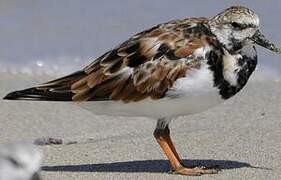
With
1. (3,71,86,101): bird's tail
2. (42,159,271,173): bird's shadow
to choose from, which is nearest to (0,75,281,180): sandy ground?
(42,159,271,173): bird's shadow

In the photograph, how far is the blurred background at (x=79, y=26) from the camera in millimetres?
9180

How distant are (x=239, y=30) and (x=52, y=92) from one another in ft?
3.50

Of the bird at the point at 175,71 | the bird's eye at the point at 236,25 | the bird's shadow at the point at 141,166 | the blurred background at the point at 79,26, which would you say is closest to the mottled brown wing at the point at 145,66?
the bird at the point at 175,71

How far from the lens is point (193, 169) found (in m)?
5.92

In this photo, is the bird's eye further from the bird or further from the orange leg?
the orange leg

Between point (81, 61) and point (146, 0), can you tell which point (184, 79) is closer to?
point (81, 61)

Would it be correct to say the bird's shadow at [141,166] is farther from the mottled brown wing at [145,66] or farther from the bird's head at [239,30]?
the bird's head at [239,30]

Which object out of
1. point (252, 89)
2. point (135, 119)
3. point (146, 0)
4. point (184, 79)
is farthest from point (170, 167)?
point (146, 0)

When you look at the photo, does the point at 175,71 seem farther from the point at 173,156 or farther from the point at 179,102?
the point at 173,156

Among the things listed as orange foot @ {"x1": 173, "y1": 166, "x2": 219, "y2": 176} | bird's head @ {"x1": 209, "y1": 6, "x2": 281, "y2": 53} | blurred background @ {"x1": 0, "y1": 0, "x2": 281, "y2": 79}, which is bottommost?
blurred background @ {"x1": 0, "y1": 0, "x2": 281, "y2": 79}

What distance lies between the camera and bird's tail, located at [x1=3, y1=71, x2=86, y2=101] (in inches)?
235

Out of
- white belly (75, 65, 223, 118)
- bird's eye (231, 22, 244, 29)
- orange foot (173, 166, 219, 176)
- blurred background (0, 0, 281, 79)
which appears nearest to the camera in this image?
white belly (75, 65, 223, 118)

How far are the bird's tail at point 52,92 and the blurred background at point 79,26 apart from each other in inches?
118

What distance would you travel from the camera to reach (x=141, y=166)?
6.04 metres
